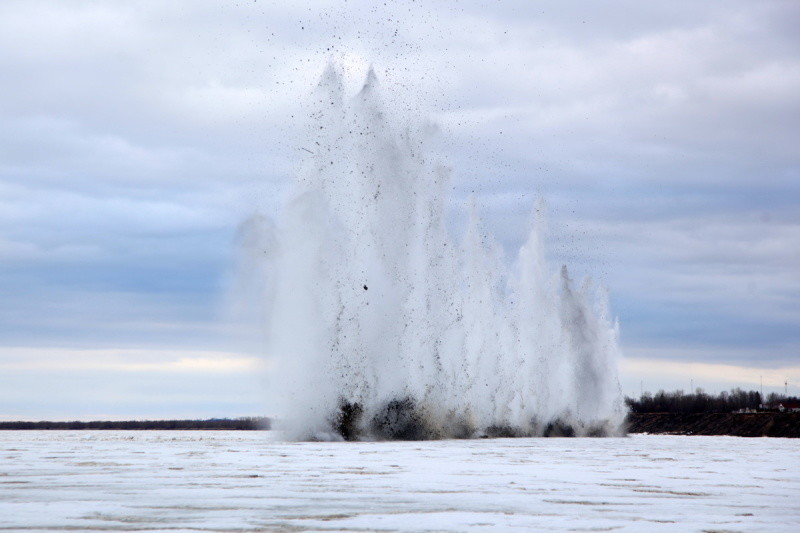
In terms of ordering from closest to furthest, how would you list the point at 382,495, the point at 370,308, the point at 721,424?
1. the point at 382,495
2. the point at 370,308
3. the point at 721,424

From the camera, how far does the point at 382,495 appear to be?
16875 millimetres

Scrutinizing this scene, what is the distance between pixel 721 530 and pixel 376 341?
3415 cm

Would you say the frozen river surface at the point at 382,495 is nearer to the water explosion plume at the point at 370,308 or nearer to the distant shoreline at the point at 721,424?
the water explosion plume at the point at 370,308

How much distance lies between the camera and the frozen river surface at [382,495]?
13.1 meters

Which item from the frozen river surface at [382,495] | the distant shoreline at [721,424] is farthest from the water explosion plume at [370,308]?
the distant shoreline at [721,424]

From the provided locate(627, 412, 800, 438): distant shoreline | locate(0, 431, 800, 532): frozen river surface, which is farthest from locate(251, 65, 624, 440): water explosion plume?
locate(627, 412, 800, 438): distant shoreline

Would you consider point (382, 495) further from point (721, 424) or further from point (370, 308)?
point (721, 424)

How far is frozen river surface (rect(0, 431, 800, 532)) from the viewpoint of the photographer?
13.1m

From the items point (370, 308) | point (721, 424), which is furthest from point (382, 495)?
point (721, 424)

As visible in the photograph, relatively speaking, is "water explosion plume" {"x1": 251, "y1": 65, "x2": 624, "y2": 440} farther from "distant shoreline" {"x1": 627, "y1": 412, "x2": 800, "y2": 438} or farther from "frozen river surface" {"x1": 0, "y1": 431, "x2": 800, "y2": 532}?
"distant shoreline" {"x1": 627, "y1": 412, "x2": 800, "y2": 438}

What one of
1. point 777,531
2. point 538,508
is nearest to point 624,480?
point 538,508

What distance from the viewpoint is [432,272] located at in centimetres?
5012

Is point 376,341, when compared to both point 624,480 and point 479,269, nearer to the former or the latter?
point 479,269

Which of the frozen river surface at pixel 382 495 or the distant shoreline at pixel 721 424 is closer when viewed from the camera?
the frozen river surface at pixel 382 495
